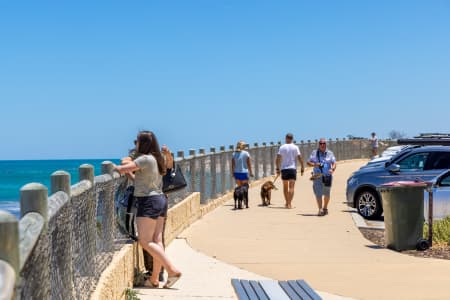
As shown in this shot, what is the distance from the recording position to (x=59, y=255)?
469 centimetres

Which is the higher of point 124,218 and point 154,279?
point 124,218

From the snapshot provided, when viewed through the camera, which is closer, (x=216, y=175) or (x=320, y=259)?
(x=320, y=259)

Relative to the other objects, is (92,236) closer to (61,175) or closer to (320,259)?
(61,175)

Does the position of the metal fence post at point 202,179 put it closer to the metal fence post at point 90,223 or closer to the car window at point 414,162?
the car window at point 414,162

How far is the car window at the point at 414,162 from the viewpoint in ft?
54.1

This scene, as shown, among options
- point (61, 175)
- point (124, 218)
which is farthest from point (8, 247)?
point (124, 218)

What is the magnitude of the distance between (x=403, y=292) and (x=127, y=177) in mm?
3420

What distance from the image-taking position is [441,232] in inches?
484

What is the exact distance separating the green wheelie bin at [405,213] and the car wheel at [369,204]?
5110mm

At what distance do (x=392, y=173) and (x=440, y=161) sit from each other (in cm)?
107

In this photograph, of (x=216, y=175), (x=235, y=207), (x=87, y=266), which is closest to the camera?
(x=87, y=266)

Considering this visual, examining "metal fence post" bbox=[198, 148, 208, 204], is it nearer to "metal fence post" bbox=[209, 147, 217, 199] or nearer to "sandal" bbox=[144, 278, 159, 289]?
"metal fence post" bbox=[209, 147, 217, 199]

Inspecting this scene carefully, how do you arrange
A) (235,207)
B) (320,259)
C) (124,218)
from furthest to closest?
1. (235,207)
2. (320,259)
3. (124,218)

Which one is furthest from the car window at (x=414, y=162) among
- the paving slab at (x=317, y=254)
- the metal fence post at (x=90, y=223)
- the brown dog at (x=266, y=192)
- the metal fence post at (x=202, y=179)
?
the metal fence post at (x=90, y=223)
